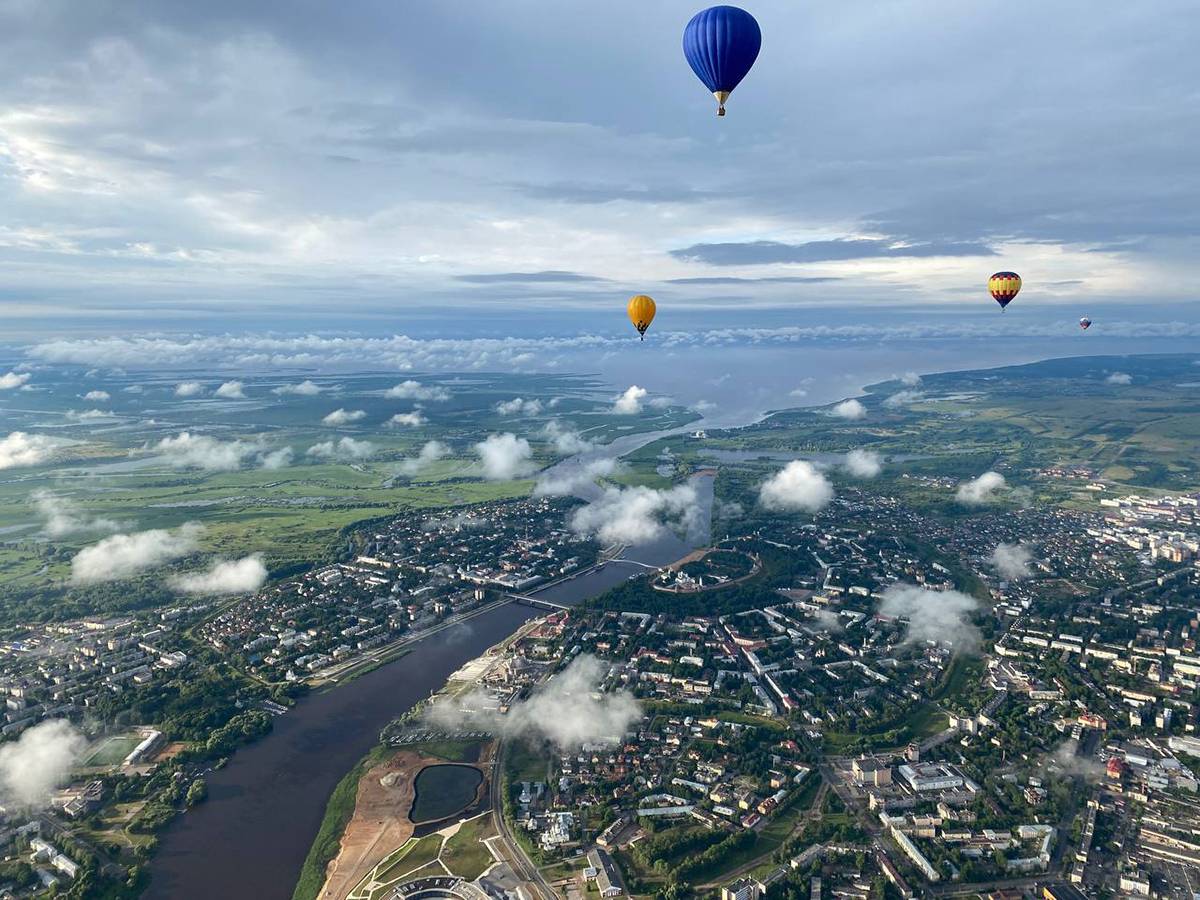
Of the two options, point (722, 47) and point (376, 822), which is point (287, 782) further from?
point (722, 47)

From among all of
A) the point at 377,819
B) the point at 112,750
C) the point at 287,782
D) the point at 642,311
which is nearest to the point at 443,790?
the point at 377,819

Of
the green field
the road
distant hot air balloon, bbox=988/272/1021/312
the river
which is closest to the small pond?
the road

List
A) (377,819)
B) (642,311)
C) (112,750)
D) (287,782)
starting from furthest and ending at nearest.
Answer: (642,311) → (112,750) → (287,782) → (377,819)

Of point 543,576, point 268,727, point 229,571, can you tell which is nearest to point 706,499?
point 543,576

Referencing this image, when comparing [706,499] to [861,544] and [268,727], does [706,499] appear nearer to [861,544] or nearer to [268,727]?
[861,544]

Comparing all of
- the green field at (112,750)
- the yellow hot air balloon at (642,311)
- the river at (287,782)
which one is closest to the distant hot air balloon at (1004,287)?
the yellow hot air balloon at (642,311)

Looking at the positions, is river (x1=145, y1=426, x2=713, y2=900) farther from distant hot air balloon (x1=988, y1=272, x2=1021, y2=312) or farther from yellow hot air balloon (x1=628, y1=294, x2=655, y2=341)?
distant hot air balloon (x1=988, y1=272, x2=1021, y2=312)
